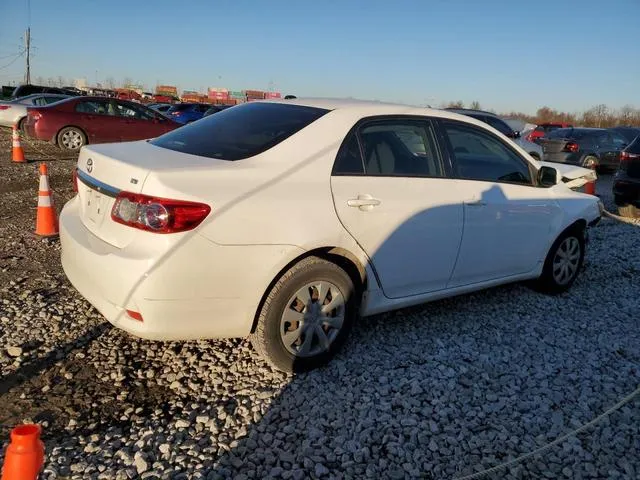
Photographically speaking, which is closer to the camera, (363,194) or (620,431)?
(620,431)

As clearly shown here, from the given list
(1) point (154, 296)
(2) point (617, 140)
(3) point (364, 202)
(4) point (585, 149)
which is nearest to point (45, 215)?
(1) point (154, 296)

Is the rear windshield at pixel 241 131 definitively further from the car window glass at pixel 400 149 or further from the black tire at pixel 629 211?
the black tire at pixel 629 211

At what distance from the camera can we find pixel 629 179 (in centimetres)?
904

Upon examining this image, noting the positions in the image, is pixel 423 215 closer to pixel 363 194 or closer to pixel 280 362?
pixel 363 194

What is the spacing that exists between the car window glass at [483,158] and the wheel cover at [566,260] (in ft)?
2.77

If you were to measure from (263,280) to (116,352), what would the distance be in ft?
3.99

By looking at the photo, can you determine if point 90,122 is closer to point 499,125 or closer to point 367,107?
point 499,125

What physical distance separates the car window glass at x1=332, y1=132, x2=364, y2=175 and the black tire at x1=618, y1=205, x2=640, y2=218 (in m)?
7.99

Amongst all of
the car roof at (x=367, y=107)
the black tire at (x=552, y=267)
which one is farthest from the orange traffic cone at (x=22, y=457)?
the black tire at (x=552, y=267)

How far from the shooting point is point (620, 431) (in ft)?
10.2

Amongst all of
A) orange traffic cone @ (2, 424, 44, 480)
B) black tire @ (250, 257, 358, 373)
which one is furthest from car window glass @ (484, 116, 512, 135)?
orange traffic cone @ (2, 424, 44, 480)

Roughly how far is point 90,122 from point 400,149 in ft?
39.0

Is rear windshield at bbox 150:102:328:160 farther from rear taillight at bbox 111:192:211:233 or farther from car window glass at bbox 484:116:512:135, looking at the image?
car window glass at bbox 484:116:512:135

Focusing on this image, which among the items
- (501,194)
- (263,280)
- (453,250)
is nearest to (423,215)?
(453,250)
